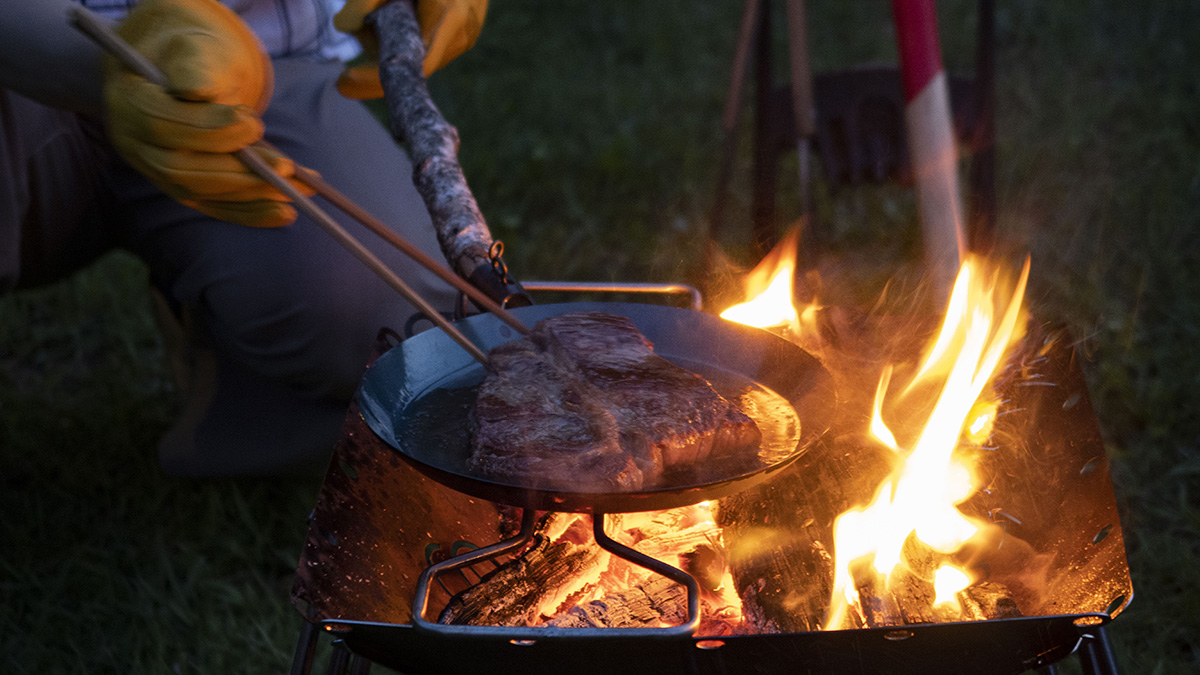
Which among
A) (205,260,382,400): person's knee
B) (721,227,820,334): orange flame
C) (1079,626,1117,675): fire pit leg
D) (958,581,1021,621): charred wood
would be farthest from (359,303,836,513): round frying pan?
(205,260,382,400): person's knee

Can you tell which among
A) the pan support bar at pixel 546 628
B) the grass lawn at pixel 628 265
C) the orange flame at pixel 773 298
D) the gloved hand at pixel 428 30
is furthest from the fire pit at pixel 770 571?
the gloved hand at pixel 428 30

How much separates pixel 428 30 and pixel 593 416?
125 cm

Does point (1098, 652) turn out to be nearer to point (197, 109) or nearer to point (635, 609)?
point (635, 609)

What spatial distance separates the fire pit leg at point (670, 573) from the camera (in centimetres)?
124

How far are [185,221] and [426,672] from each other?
1591mm

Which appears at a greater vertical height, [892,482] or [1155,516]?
[1155,516]

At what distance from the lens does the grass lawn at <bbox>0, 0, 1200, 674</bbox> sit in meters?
2.59

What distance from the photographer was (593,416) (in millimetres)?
1569

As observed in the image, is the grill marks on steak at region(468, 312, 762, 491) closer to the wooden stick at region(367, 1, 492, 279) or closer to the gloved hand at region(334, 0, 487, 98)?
the wooden stick at region(367, 1, 492, 279)

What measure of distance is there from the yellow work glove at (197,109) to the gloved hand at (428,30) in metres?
0.46

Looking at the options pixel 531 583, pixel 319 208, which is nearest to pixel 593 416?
pixel 531 583

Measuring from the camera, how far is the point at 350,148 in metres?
2.69

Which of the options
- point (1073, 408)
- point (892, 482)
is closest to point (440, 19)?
point (892, 482)

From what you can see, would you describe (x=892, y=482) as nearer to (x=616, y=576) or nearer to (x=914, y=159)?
(x=616, y=576)
